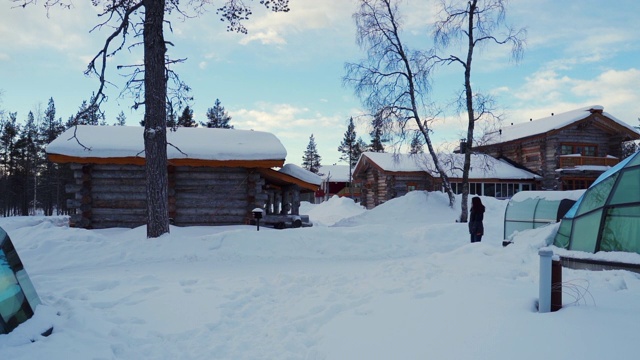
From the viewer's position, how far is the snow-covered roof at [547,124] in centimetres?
3019

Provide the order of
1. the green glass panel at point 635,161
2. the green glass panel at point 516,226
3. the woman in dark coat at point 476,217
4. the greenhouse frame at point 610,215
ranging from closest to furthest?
1. the greenhouse frame at point 610,215
2. the green glass panel at point 635,161
3. the green glass panel at point 516,226
4. the woman in dark coat at point 476,217

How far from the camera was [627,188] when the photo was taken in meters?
7.12

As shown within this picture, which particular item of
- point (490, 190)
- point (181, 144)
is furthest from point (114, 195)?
point (490, 190)

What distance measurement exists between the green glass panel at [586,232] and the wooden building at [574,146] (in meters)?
22.8

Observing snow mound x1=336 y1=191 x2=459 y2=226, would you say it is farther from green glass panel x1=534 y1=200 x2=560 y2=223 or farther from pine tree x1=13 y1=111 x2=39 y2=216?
pine tree x1=13 y1=111 x2=39 y2=216

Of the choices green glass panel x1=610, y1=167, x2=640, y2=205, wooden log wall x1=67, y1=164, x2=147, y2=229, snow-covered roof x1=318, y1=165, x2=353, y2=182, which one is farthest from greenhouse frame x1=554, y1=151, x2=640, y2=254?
snow-covered roof x1=318, y1=165, x2=353, y2=182

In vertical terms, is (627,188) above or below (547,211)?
above

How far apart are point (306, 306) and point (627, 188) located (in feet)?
18.9

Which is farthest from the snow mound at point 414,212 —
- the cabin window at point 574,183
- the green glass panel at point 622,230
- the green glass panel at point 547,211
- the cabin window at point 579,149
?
the green glass panel at point 622,230

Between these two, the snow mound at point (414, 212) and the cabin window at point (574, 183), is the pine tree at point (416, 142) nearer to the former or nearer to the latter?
the snow mound at point (414, 212)

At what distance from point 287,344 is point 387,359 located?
1081mm

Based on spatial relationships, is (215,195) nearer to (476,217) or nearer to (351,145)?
(476,217)

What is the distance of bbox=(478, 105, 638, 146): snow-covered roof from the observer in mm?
30188

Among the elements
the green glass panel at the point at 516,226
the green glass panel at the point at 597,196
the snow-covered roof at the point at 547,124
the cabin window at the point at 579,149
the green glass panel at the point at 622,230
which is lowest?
the green glass panel at the point at 516,226
